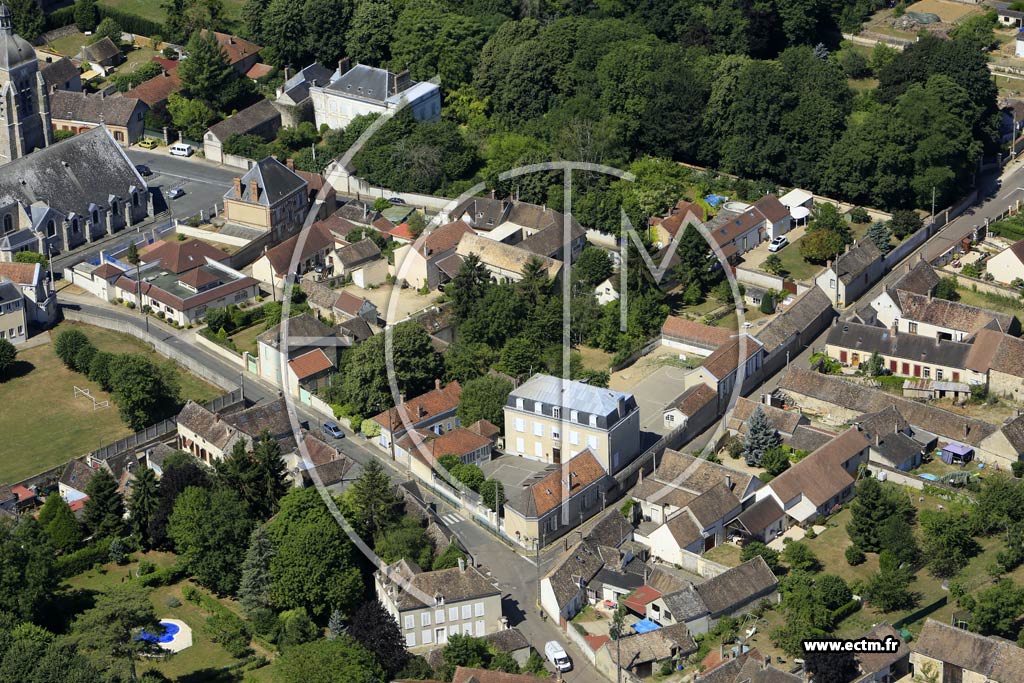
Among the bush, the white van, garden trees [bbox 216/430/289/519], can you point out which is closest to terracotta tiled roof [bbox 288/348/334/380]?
garden trees [bbox 216/430/289/519]

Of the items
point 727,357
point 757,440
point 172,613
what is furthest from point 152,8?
point 757,440

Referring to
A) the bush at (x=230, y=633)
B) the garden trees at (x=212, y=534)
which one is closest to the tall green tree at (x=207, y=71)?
the garden trees at (x=212, y=534)

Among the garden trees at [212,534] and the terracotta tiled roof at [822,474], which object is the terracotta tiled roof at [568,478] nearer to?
the terracotta tiled roof at [822,474]

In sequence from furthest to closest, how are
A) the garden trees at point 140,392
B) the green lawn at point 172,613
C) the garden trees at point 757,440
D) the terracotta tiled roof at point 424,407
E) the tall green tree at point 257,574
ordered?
the garden trees at point 140,392
the terracotta tiled roof at point 424,407
the garden trees at point 757,440
the tall green tree at point 257,574
the green lawn at point 172,613

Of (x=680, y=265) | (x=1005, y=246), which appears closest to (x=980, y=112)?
(x=1005, y=246)

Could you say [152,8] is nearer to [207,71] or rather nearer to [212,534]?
[207,71]

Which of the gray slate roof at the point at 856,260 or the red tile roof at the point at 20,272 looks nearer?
the gray slate roof at the point at 856,260
